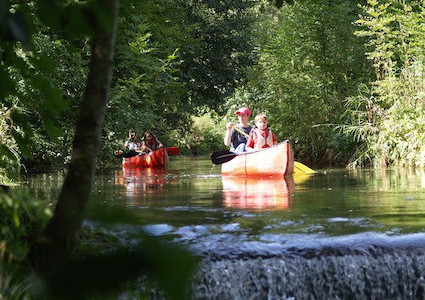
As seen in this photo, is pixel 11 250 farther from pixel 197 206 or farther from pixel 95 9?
pixel 197 206

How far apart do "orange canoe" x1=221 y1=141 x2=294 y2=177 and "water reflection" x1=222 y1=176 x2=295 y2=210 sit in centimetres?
22

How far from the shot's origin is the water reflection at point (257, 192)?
32.0 feet

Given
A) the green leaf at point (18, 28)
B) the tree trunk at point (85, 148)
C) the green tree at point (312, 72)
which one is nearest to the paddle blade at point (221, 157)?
the green tree at point (312, 72)

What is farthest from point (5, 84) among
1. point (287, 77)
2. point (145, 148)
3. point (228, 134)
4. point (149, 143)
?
point (149, 143)

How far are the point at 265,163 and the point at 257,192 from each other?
12.4 ft

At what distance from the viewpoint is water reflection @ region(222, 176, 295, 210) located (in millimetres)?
9742

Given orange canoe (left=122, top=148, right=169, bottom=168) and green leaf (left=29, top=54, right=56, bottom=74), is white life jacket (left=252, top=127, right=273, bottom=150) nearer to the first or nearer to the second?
orange canoe (left=122, top=148, right=169, bottom=168)

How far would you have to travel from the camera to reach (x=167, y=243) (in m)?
1.37

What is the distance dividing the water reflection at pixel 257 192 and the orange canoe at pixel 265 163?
0.22 metres

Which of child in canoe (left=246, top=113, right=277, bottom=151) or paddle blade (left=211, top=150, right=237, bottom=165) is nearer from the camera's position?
child in canoe (left=246, top=113, right=277, bottom=151)

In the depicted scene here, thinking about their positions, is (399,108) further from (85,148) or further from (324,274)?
(85,148)

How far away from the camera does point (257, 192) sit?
1198cm

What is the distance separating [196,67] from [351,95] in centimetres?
1146

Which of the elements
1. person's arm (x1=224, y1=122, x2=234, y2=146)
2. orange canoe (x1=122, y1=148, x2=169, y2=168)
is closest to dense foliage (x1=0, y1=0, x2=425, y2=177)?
orange canoe (x1=122, y1=148, x2=169, y2=168)
